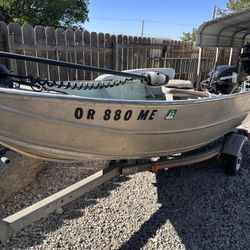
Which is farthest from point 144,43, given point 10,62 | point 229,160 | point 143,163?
point 143,163

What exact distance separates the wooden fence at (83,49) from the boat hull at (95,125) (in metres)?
3.03

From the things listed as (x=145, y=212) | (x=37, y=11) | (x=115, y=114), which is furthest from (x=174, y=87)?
(x=37, y=11)

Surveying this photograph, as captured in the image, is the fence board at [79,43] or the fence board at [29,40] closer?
the fence board at [29,40]

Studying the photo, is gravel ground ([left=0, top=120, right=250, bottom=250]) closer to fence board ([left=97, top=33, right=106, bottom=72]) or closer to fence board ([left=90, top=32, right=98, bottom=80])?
fence board ([left=90, top=32, right=98, bottom=80])

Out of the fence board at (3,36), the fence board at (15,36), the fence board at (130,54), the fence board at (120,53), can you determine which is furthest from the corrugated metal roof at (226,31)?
the fence board at (3,36)

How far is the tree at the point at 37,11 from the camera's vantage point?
16.7 m

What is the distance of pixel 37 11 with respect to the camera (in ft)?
55.4

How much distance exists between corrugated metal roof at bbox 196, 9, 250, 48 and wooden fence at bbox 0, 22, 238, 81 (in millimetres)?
2269

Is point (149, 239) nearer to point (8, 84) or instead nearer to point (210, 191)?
point (210, 191)

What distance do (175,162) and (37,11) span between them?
15399 mm

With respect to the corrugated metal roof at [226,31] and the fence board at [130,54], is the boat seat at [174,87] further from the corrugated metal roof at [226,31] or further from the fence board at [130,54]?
the fence board at [130,54]

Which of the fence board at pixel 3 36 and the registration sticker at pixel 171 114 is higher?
the fence board at pixel 3 36

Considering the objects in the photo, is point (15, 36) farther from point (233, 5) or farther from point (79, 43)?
point (233, 5)

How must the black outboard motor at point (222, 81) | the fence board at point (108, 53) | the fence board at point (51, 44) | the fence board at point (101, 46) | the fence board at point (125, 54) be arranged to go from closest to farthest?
the black outboard motor at point (222, 81) < the fence board at point (51, 44) < the fence board at point (101, 46) < the fence board at point (108, 53) < the fence board at point (125, 54)
